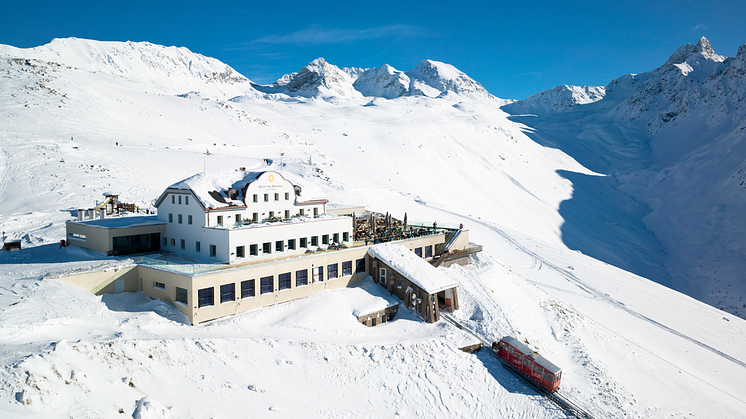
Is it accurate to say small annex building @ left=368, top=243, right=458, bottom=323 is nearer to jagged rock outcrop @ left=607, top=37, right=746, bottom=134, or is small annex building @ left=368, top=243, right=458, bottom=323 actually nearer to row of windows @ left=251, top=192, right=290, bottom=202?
row of windows @ left=251, top=192, right=290, bottom=202

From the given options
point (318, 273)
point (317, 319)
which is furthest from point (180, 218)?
point (317, 319)

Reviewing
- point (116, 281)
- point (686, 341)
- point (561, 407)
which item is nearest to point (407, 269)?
point (561, 407)

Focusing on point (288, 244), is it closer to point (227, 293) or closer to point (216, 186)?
point (227, 293)

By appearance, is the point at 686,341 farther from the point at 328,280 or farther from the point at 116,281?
the point at 116,281

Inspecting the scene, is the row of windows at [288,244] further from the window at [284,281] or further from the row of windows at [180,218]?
the row of windows at [180,218]

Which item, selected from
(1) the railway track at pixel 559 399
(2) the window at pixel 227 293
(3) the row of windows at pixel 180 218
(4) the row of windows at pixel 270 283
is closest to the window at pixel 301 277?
(4) the row of windows at pixel 270 283
